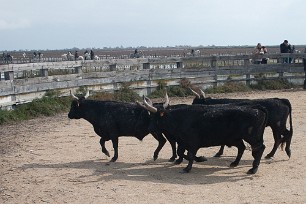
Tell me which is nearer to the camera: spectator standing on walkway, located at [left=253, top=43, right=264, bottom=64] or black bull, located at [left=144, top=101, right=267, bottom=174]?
black bull, located at [left=144, top=101, right=267, bottom=174]

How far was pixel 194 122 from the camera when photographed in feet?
27.4

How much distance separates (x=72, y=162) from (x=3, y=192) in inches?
82.3

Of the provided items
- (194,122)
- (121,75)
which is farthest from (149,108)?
(121,75)

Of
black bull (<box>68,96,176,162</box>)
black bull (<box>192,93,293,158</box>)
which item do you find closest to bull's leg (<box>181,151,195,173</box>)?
black bull (<box>68,96,176,162</box>)

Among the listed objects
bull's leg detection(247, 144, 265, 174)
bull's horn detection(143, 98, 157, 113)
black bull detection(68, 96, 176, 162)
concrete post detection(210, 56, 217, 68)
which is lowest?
bull's leg detection(247, 144, 265, 174)

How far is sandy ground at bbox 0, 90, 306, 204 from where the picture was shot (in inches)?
269

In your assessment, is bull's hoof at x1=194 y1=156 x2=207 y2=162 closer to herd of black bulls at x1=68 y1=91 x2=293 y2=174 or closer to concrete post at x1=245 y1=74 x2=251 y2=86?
herd of black bulls at x1=68 y1=91 x2=293 y2=174

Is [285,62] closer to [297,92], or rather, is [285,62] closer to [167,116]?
[297,92]

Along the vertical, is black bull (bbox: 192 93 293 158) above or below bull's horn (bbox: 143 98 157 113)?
below

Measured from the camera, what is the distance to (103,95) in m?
16.9

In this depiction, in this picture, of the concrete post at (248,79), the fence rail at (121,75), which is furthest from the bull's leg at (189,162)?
the concrete post at (248,79)

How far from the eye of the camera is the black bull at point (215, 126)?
8.06 metres

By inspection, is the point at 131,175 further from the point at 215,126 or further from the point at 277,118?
the point at 277,118

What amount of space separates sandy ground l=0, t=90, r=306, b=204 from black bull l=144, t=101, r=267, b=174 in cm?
44
